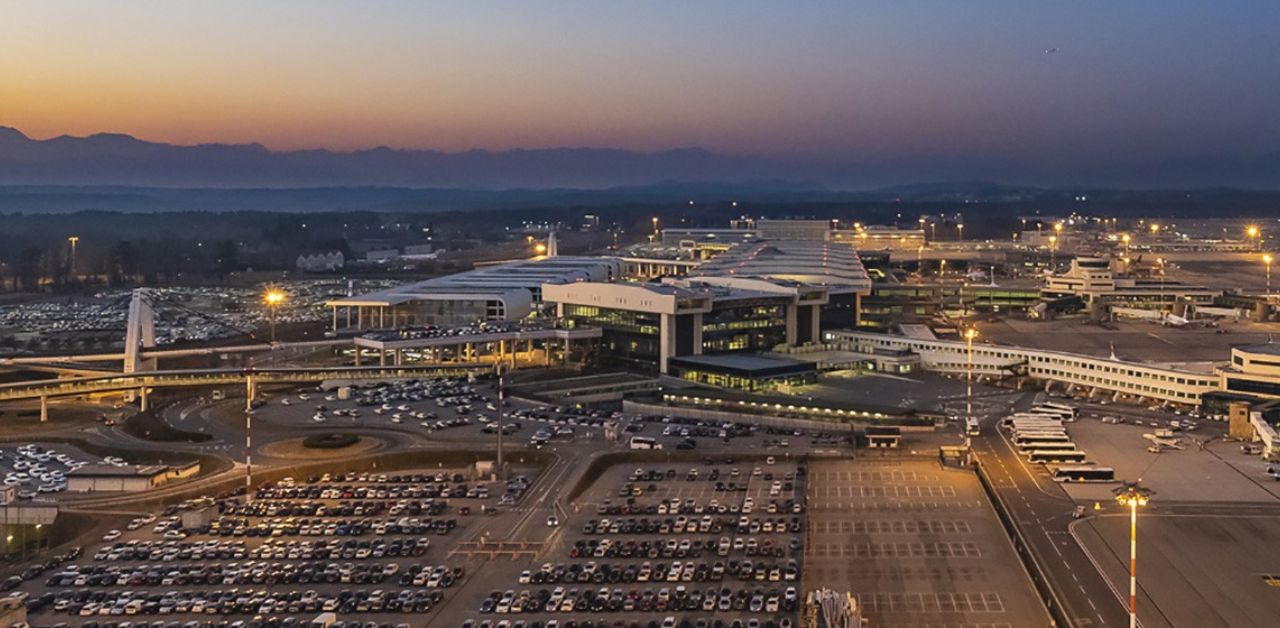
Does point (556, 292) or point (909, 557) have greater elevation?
point (556, 292)

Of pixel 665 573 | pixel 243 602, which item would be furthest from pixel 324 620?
pixel 665 573

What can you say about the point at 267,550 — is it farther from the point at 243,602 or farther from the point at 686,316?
the point at 686,316

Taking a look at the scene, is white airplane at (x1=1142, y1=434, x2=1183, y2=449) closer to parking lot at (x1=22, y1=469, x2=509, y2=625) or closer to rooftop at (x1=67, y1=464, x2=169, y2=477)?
parking lot at (x1=22, y1=469, x2=509, y2=625)

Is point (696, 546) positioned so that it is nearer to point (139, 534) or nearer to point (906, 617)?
point (906, 617)

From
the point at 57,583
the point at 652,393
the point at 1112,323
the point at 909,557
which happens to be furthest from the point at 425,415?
the point at 1112,323

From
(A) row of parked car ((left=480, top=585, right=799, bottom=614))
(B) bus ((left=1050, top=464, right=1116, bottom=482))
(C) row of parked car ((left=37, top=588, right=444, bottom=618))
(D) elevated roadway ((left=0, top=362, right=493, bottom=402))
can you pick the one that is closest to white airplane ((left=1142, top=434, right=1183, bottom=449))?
(B) bus ((left=1050, top=464, right=1116, bottom=482))
